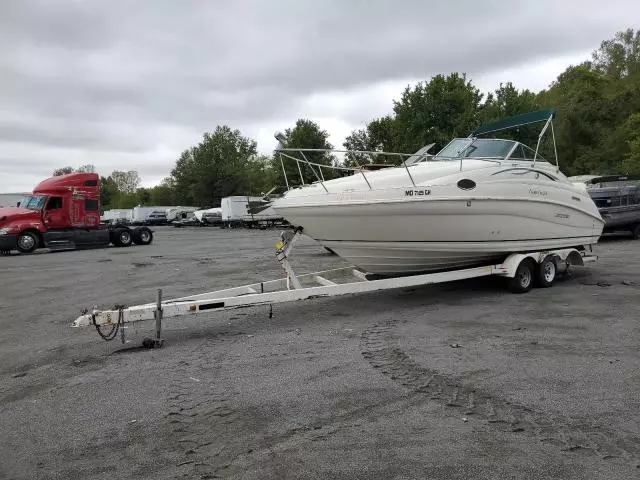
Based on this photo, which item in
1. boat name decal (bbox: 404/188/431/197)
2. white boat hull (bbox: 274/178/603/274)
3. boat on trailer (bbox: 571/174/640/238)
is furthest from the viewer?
boat on trailer (bbox: 571/174/640/238)

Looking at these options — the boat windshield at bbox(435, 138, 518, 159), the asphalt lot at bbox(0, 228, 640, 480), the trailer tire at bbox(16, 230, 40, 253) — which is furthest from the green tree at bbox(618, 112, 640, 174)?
the trailer tire at bbox(16, 230, 40, 253)

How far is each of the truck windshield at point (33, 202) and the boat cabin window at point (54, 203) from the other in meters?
0.23

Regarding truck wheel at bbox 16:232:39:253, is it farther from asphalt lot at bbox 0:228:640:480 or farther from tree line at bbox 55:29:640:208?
asphalt lot at bbox 0:228:640:480

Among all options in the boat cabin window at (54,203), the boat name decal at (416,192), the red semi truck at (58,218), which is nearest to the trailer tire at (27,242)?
the red semi truck at (58,218)

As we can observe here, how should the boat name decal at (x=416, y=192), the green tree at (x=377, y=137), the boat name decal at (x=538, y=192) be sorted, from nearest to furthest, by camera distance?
the boat name decal at (x=416, y=192)
the boat name decal at (x=538, y=192)
the green tree at (x=377, y=137)

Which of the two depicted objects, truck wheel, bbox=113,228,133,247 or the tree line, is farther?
the tree line

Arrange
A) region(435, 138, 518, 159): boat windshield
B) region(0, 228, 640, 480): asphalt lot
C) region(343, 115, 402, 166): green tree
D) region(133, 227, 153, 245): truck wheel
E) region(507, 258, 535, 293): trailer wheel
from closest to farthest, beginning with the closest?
1. region(0, 228, 640, 480): asphalt lot
2. region(507, 258, 535, 293): trailer wheel
3. region(435, 138, 518, 159): boat windshield
4. region(133, 227, 153, 245): truck wheel
5. region(343, 115, 402, 166): green tree

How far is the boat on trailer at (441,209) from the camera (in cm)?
667

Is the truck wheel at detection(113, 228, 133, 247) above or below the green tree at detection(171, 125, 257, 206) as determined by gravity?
below

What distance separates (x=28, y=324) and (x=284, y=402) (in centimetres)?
483

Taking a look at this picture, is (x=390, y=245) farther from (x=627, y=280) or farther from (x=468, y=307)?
(x=627, y=280)

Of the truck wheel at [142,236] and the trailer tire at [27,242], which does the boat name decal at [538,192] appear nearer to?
the trailer tire at [27,242]

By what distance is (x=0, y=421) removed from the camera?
12.3 ft

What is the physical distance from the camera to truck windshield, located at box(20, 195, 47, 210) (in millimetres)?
21359
